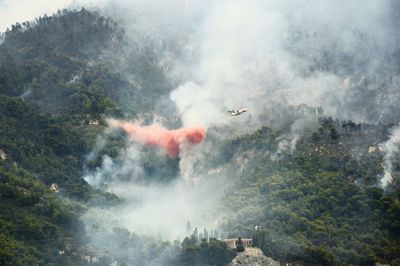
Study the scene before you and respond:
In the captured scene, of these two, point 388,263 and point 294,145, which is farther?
point 294,145

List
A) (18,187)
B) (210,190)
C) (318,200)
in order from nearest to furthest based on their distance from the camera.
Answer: (18,187), (318,200), (210,190)

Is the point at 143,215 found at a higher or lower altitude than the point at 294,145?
lower

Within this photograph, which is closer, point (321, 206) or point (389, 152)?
point (321, 206)

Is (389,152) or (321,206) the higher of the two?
(389,152)

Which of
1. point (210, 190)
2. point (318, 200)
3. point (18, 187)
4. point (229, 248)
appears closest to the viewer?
point (229, 248)

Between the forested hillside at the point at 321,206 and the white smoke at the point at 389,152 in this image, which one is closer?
the forested hillside at the point at 321,206

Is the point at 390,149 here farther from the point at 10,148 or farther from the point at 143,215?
the point at 10,148

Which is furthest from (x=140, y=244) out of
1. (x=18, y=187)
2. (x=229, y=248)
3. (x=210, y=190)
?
(x=210, y=190)

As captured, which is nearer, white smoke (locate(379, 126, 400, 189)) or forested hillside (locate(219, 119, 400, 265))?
forested hillside (locate(219, 119, 400, 265))
